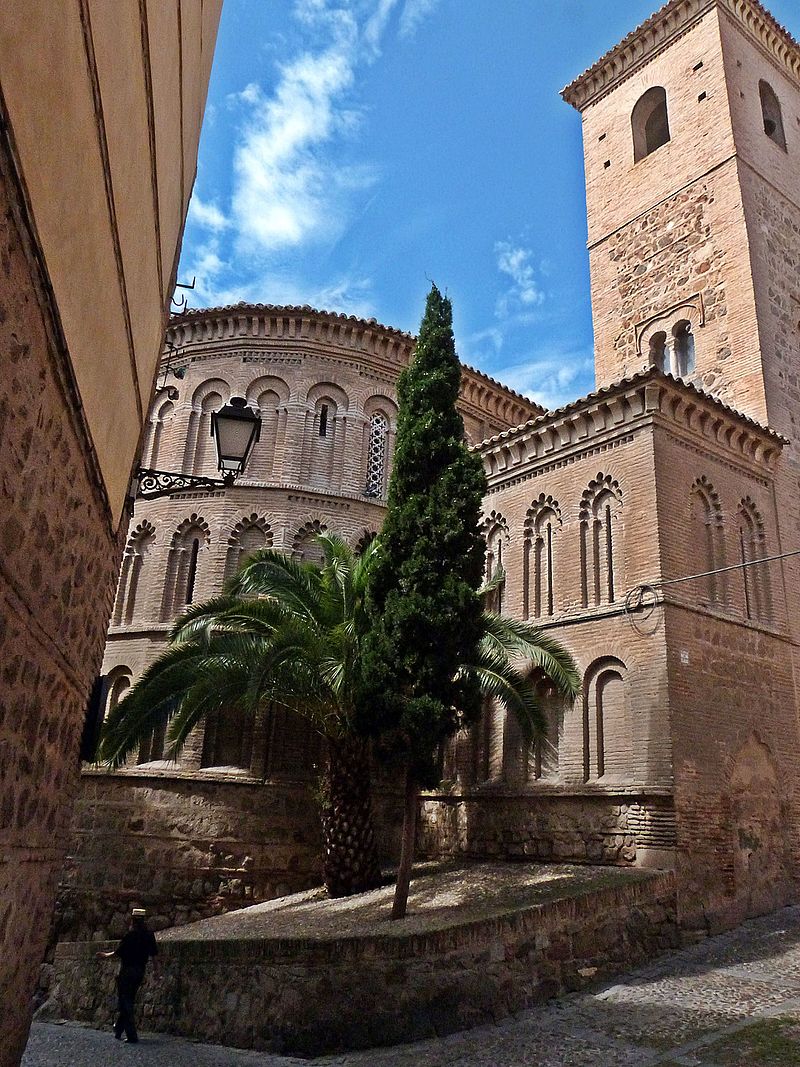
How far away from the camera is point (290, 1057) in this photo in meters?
8.06

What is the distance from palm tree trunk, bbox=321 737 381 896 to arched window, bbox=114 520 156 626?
6.74 metres

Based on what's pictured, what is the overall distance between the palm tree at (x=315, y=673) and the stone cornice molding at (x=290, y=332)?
7.09 metres

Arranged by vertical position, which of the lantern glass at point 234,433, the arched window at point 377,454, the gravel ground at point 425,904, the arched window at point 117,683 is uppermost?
the arched window at point 377,454

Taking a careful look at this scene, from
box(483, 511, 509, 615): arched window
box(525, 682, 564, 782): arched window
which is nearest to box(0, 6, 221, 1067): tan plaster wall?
box(525, 682, 564, 782): arched window

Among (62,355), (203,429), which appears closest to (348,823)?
(203,429)

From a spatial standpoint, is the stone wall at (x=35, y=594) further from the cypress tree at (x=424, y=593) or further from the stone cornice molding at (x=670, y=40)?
the stone cornice molding at (x=670, y=40)

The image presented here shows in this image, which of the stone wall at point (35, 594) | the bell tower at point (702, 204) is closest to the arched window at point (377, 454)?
the bell tower at point (702, 204)

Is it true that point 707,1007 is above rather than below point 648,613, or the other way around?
below

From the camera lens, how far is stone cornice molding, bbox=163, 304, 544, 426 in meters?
19.5

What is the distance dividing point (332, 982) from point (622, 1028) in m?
2.77

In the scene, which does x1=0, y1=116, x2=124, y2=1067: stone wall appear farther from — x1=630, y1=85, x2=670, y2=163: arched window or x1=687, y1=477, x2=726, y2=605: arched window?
x1=630, y1=85, x2=670, y2=163: arched window

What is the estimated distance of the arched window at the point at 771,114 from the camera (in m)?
20.1

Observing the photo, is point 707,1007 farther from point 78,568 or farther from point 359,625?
point 78,568

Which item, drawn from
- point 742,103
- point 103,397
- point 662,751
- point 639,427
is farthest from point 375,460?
point 103,397
